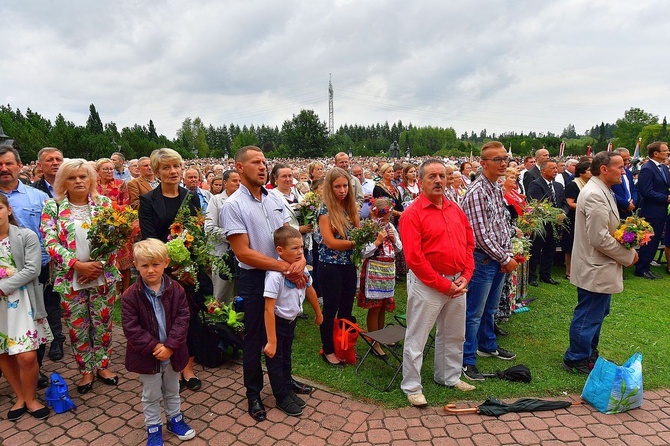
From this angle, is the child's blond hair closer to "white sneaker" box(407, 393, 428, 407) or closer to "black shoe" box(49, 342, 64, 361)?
"white sneaker" box(407, 393, 428, 407)

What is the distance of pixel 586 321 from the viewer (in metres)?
4.43

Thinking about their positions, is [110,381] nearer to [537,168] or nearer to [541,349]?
[541,349]

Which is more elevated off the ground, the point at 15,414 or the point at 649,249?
the point at 649,249

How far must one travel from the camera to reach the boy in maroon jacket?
3.14 meters

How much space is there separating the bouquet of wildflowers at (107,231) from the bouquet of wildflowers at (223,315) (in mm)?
1122

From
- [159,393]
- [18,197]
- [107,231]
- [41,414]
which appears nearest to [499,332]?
[159,393]

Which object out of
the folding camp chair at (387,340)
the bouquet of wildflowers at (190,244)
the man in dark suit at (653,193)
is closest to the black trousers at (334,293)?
the folding camp chair at (387,340)

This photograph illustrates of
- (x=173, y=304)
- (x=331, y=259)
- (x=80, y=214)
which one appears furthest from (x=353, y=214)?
(x=80, y=214)

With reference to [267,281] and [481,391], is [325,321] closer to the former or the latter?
[267,281]

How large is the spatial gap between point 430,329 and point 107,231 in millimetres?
3268

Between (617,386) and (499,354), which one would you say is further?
(499,354)

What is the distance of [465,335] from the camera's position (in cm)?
439

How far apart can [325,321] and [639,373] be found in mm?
3113

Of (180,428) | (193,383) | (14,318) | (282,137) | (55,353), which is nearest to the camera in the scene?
(180,428)
